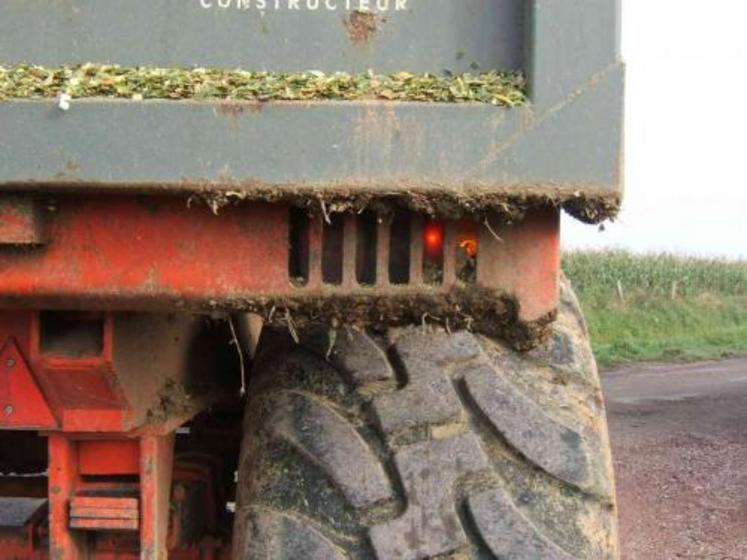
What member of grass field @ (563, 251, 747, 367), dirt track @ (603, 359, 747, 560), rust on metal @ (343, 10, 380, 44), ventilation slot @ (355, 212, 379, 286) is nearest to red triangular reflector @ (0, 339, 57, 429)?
ventilation slot @ (355, 212, 379, 286)

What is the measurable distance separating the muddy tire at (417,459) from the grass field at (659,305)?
14291 millimetres

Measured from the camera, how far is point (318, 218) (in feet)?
7.24

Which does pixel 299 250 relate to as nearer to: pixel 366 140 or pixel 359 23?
pixel 366 140

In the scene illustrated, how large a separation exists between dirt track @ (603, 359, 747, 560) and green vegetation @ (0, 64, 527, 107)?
5290 mm

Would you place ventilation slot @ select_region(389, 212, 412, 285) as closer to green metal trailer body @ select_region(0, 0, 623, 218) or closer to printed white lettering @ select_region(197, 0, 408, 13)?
green metal trailer body @ select_region(0, 0, 623, 218)

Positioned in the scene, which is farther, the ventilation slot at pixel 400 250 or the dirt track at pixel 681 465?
the dirt track at pixel 681 465

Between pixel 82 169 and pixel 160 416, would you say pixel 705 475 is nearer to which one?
pixel 160 416

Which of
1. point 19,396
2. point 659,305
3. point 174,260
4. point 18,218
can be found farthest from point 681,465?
point 659,305

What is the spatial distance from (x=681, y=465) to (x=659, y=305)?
594 inches

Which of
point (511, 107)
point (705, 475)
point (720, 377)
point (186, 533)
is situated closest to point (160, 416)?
point (186, 533)

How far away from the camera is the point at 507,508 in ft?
8.70

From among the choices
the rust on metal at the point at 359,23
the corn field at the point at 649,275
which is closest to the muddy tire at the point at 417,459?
the rust on metal at the point at 359,23

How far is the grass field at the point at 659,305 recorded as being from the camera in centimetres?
1902

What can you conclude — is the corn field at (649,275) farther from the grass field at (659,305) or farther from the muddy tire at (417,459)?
the muddy tire at (417,459)
